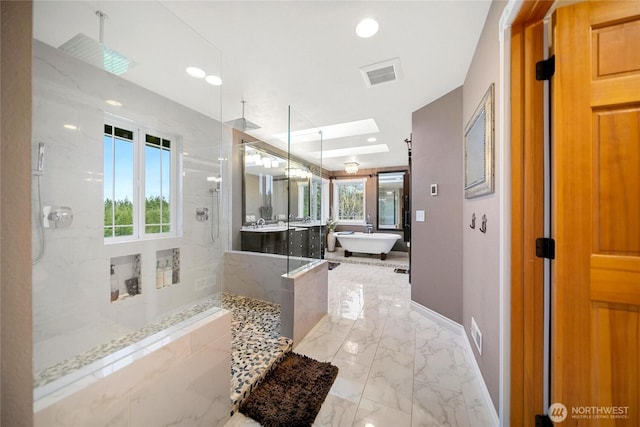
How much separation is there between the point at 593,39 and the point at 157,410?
99.2 inches

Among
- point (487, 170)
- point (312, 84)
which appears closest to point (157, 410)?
point (487, 170)

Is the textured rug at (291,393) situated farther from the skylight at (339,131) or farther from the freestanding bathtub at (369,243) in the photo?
the freestanding bathtub at (369,243)

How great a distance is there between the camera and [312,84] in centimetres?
231

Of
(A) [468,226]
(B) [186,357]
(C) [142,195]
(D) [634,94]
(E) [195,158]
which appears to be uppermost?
(E) [195,158]

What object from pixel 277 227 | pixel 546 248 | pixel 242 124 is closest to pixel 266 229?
pixel 277 227

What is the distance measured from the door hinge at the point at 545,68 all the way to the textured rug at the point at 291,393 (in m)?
2.21

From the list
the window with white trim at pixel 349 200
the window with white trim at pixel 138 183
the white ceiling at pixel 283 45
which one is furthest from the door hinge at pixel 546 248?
the window with white trim at pixel 349 200

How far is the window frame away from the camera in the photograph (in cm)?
209

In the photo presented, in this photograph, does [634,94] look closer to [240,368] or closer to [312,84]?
[312,84]

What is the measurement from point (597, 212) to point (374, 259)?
4.79 meters

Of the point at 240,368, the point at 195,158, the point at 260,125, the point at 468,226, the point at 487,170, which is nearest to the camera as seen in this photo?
the point at 487,170

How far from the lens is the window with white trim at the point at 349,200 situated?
6785 millimetres

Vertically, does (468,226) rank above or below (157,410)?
above

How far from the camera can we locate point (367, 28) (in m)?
1.59
